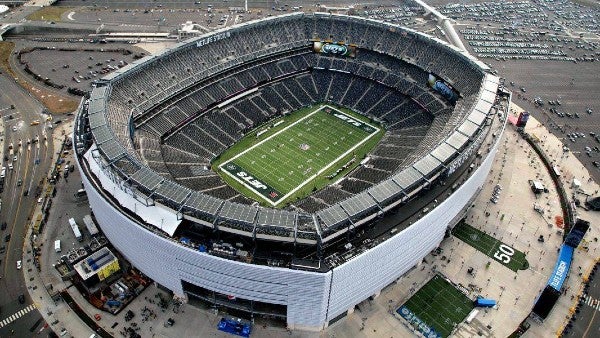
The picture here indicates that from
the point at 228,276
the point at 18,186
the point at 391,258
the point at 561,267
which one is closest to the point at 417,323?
the point at 391,258

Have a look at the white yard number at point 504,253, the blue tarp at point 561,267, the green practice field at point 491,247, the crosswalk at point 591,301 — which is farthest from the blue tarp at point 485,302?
the crosswalk at point 591,301

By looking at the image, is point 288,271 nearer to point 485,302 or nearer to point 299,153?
point 485,302

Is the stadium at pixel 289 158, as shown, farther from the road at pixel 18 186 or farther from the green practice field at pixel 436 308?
the road at pixel 18 186

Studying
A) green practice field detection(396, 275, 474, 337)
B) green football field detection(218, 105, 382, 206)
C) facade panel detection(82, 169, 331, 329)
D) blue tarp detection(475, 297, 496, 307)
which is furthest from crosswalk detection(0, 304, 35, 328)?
blue tarp detection(475, 297, 496, 307)

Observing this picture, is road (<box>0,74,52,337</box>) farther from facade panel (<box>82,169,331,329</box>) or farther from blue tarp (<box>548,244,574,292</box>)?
blue tarp (<box>548,244,574,292</box>)

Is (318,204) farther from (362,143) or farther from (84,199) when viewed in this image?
(84,199)

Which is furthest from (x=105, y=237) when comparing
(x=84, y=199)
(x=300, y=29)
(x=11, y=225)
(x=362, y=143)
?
(x=300, y=29)

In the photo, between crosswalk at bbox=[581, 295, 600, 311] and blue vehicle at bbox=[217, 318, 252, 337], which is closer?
blue vehicle at bbox=[217, 318, 252, 337]
